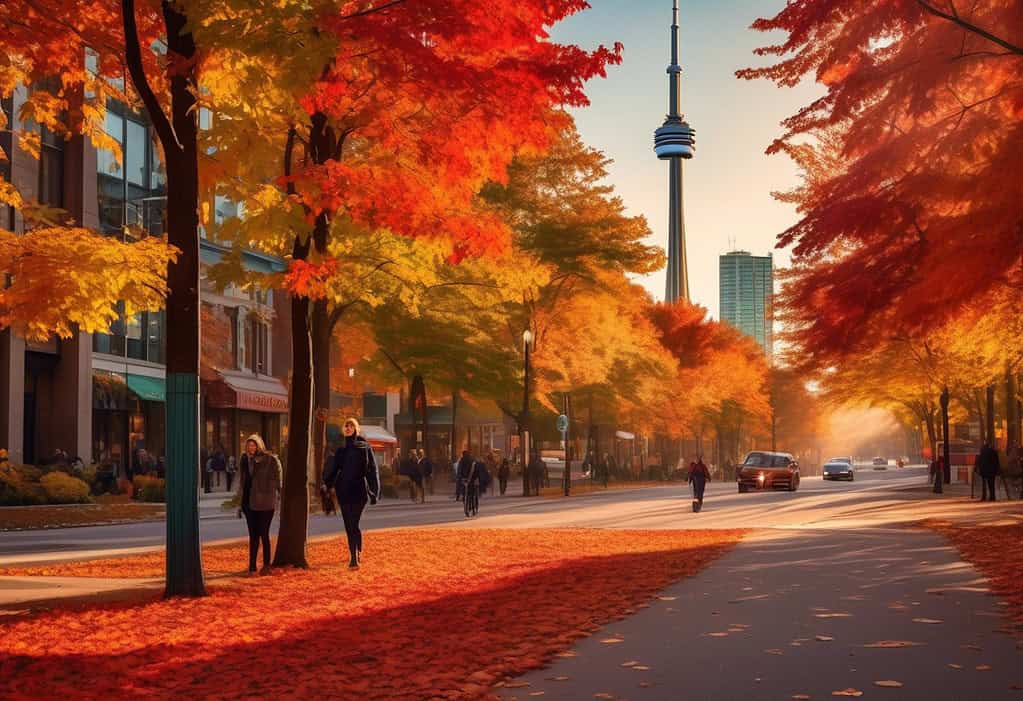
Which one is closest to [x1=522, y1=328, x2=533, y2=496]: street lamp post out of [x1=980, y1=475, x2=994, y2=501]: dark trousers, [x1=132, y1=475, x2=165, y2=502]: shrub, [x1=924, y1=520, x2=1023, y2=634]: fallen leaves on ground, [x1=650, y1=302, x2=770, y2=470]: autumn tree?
[x1=132, y1=475, x2=165, y2=502]: shrub

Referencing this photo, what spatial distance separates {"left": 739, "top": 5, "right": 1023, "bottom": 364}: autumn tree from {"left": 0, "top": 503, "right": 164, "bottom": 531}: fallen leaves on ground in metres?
17.9

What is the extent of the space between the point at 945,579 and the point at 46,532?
64.9ft

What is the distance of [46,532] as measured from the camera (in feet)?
93.4

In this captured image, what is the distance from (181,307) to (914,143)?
10.8m

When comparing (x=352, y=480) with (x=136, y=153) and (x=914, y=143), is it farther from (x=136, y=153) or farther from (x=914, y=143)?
(x=136, y=153)

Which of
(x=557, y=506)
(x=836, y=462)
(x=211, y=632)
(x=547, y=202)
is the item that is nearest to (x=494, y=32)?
(x=211, y=632)

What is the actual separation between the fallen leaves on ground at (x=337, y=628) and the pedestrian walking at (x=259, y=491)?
0.45m

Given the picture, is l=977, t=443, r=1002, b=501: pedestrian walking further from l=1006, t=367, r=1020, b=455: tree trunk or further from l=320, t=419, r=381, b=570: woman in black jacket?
l=320, t=419, r=381, b=570: woman in black jacket

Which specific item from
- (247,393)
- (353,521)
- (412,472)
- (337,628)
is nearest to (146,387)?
(247,393)

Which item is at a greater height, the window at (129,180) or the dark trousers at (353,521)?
the window at (129,180)

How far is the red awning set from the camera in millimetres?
54281

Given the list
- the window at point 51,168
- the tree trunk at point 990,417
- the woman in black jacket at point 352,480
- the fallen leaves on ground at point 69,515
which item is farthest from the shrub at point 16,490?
the tree trunk at point 990,417

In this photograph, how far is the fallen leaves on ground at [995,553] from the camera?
13.5 metres

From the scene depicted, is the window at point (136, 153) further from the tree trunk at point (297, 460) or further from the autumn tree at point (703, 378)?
the autumn tree at point (703, 378)
